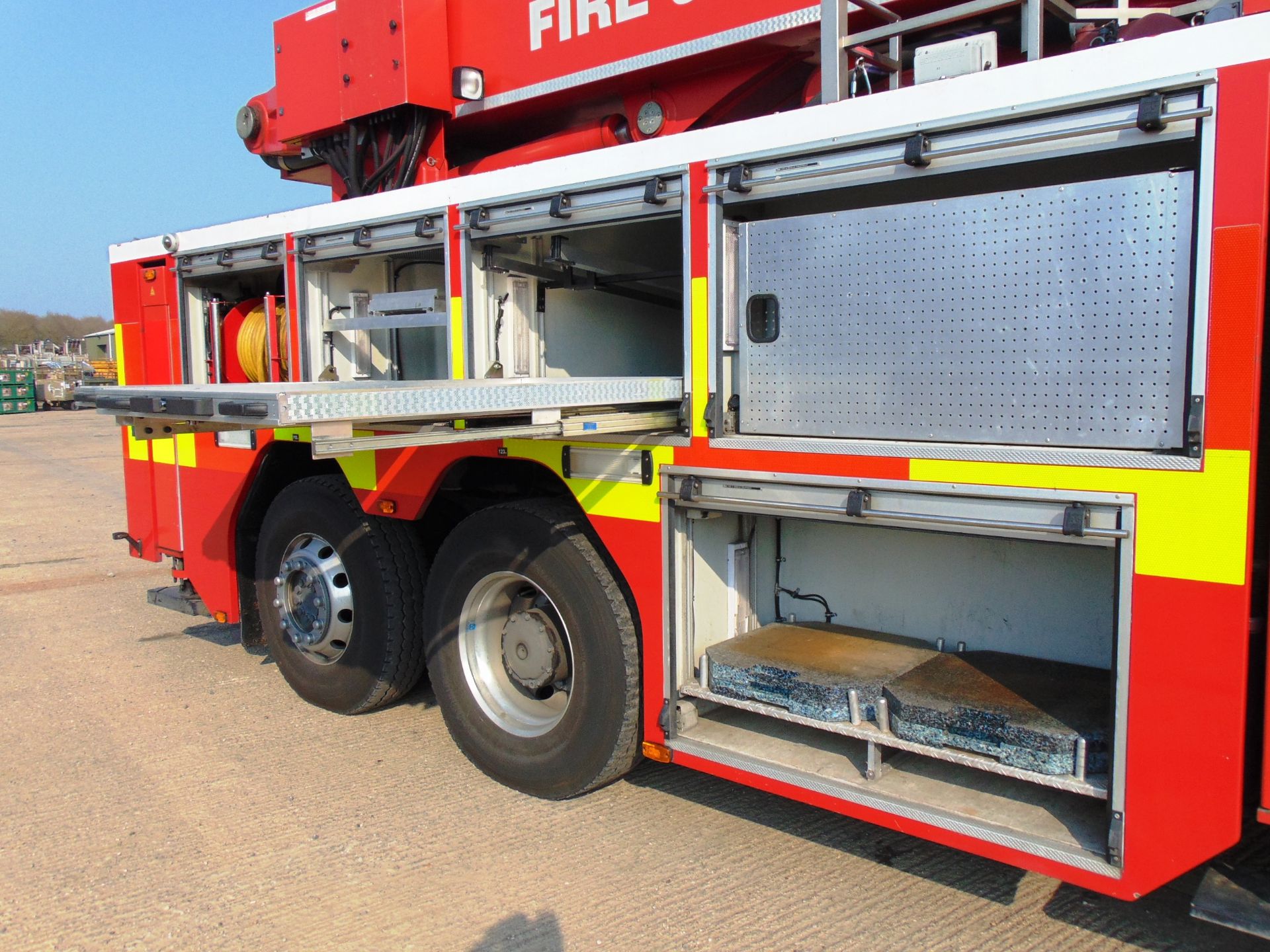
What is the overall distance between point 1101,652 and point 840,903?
1149 mm

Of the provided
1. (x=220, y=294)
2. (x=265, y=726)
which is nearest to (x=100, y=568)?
(x=220, y=294)

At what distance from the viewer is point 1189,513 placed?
2383mm

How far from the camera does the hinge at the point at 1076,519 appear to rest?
2.52 metres

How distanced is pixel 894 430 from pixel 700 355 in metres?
0.73

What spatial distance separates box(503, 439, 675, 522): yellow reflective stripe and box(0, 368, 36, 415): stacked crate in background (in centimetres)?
3941

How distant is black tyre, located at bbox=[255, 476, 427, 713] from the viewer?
4.64 m

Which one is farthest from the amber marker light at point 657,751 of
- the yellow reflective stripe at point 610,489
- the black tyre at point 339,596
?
the black tyre at point 339,596

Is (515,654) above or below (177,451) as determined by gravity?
below

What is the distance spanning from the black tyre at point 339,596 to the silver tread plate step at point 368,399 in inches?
50.9

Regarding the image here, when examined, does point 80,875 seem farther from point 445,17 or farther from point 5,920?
point 445,17

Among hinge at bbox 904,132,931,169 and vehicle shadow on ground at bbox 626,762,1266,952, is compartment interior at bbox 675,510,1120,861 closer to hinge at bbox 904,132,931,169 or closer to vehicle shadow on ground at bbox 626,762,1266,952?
vehicle shadow on ground at bbox 626,762,1266,952

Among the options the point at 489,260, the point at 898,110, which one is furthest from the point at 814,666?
the point at 489,260

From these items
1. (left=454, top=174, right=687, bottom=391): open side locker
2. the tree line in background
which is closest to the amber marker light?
(left=454, top=174, right=687, bottom=391): open side locker

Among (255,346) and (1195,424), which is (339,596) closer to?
(255,346)
